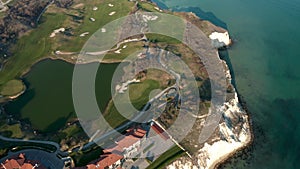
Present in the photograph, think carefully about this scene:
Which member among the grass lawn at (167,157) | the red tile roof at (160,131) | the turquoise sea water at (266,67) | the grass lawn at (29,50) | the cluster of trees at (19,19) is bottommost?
the grass lawn at (29,50)

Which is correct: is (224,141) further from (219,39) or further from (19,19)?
(19,19)

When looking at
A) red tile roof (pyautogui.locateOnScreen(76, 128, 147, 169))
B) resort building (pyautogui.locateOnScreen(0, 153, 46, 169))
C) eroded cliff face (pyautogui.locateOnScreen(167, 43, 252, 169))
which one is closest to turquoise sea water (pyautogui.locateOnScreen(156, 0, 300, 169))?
eroded cliff face (pyautogui.locateOnScreen(167, 43, 252, 169))

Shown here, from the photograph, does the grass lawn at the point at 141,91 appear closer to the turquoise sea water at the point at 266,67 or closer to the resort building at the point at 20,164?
the turquoise sea water at the point at 266,67

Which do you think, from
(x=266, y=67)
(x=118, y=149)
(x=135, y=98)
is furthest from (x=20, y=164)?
(x=266, y=67)

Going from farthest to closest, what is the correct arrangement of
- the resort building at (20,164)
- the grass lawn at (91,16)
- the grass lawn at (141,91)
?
1. the grass lawn at (91,16)
2. the grass lawn at (141,91)
3. the resort building at (20,164)

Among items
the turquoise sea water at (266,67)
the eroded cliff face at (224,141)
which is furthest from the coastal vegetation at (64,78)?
the turquoise sea water at (266,67)

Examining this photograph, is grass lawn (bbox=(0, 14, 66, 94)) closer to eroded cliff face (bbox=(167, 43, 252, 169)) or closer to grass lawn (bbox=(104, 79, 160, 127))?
grass lawn (bbox=(104, 79, 160, 127))

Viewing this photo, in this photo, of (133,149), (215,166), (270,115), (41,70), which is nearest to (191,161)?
(215,166)
